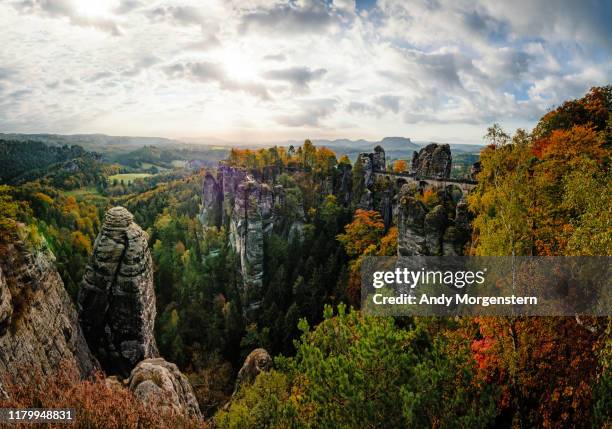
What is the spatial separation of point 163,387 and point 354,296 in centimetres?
2230

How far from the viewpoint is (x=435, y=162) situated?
43.5 meters

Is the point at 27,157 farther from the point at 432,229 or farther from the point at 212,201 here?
the point at 432,229

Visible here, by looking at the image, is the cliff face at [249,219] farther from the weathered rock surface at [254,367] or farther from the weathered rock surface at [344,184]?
the weathered rock surface at [254,367]

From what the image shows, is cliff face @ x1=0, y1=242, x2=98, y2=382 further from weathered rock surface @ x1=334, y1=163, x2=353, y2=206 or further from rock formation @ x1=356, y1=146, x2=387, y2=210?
weathered rock surface @ x1=334, y1=163, x2=353, y2=206

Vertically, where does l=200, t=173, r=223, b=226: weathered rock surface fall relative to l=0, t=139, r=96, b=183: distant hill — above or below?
below


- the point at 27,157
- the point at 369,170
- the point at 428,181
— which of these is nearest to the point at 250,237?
the point at 369,170

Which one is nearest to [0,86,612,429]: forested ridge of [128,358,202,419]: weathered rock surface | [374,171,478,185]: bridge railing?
[128,358,202,419]: weathered rock surface

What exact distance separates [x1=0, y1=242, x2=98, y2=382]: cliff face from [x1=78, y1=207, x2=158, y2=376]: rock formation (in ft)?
7.56

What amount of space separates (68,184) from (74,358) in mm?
88328

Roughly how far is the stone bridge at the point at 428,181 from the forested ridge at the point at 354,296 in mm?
1853

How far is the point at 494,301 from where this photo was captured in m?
13.8

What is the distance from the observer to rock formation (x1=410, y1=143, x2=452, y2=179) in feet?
140

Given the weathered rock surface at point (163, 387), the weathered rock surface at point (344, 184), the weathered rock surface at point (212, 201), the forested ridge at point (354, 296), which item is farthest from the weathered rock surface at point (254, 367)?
the weathered rock surface at point (212, 201)

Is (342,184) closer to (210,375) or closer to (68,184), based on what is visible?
(210,375)
